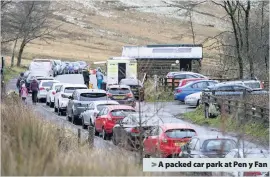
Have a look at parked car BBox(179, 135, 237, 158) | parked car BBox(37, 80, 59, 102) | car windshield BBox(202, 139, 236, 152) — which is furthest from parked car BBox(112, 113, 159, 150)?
parked car BBox(37, 80, 59, 102)

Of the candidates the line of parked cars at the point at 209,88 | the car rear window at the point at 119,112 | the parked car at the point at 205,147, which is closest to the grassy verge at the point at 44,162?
the parked car at the point at 205,147

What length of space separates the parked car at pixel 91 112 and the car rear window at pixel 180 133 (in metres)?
8.36

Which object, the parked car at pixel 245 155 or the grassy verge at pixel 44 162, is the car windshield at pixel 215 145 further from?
the grassy verge at pixel 44 162

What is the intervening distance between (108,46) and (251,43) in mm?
60879

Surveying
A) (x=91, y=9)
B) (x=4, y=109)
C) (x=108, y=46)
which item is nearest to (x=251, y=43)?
(x=4, y=109)

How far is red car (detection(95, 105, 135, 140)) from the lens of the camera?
78.9 feet

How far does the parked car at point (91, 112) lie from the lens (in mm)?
26655

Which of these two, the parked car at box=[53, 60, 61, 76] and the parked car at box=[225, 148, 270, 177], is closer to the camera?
the parked car at box=[225, 148, 270, 177]

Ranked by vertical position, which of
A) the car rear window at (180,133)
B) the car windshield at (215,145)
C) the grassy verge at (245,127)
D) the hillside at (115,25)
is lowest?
the grassy verge at (245,127)

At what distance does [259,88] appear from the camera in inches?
1362

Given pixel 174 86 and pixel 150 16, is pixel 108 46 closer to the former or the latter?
pixel 150 16

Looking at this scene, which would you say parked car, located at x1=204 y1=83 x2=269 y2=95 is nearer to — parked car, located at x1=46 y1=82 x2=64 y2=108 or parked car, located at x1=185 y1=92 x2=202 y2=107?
parked car, located at x1=185 y1=92 x2=202 y2=107

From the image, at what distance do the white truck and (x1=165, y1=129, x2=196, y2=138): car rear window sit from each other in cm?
2850

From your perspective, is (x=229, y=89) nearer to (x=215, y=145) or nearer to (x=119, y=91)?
(x=119, y=91)
